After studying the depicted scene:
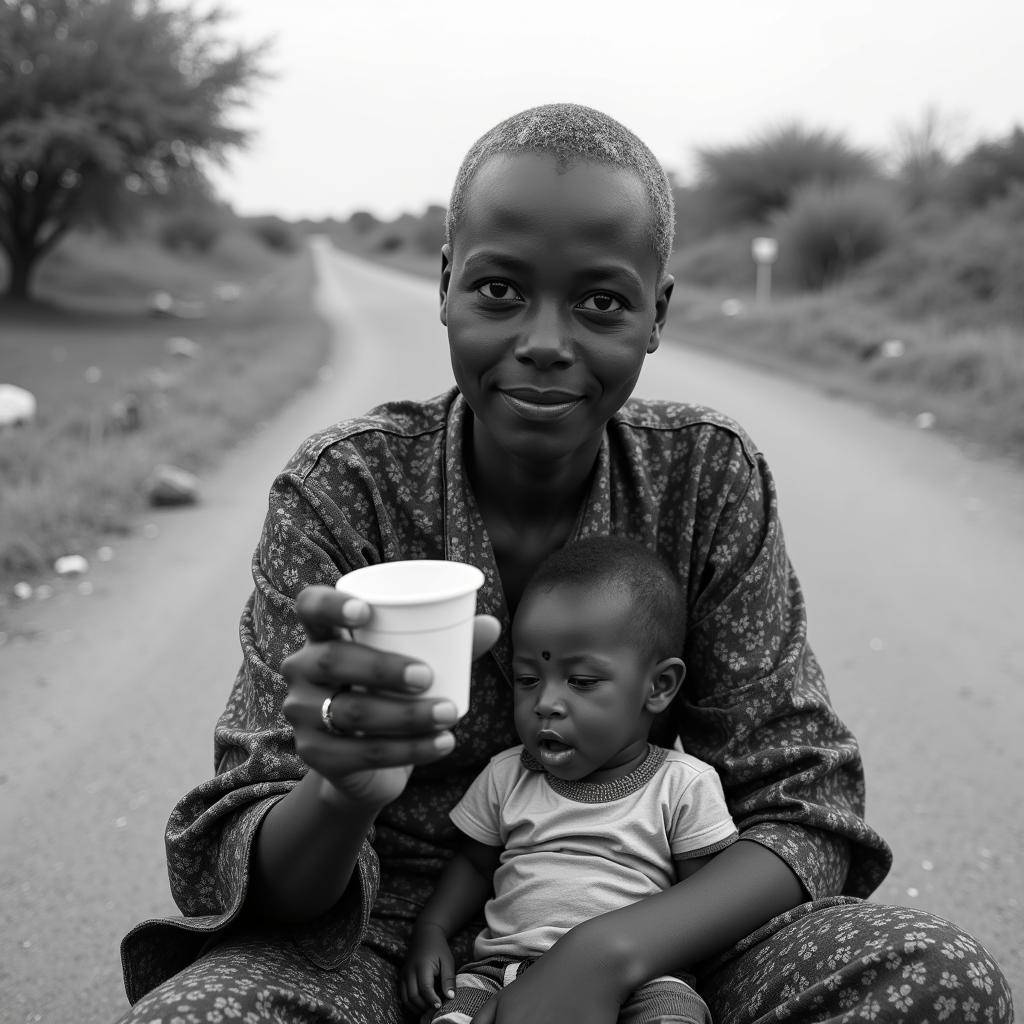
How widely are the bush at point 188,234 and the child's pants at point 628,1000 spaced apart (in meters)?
32.5

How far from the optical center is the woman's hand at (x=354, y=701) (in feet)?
4.20

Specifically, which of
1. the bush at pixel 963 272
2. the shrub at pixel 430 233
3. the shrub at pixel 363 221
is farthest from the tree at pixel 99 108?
the shrub at pixel 363 221

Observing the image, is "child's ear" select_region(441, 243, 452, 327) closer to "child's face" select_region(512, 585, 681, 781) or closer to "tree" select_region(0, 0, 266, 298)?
"child's face" select_region(512, 585, 681, 781)

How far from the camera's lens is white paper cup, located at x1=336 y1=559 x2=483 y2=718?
128 cm

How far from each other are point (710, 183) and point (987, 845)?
76.0 ft

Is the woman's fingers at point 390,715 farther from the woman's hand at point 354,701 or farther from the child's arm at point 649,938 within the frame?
the child's arm at point 649,938

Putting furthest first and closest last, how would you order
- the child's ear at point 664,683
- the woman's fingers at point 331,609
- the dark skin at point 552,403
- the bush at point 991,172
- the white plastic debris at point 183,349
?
the bush at point 991,172 < the white plastic debris at point 183,349 < the child's ear at point 664,683 < the dark skin at point 552,403 < the woman's fingers at point 331,609

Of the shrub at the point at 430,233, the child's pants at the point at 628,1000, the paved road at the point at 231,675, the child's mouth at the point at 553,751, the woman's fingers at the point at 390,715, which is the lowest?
the shrub at the point at 430,233

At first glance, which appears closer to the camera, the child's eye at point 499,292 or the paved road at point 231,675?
the child's eye at point 499,292

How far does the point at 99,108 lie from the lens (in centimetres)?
1616

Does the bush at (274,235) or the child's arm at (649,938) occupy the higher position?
the child's arm at (649,938)

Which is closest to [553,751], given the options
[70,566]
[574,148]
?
[574,148]

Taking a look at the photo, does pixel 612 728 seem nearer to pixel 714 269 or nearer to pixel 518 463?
pixel 518 463

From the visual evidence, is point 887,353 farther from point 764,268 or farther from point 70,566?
point 70,566
